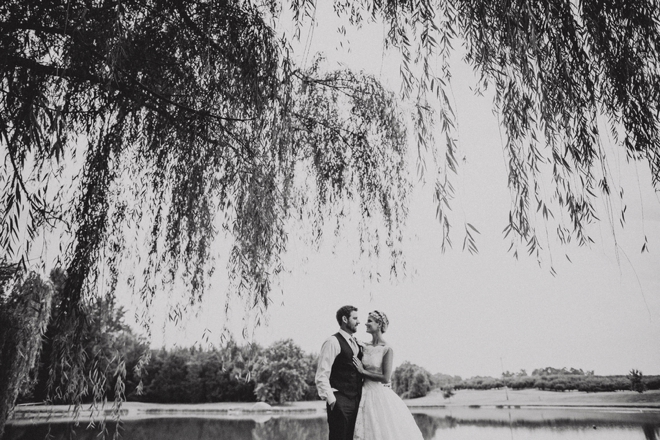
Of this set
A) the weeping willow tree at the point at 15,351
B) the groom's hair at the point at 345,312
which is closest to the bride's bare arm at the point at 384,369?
the groom's hair at the point at 345,312

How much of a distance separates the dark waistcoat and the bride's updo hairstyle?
1.65ft

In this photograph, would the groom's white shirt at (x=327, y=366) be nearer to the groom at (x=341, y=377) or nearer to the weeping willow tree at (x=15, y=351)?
the groom at (x=341, y=377)

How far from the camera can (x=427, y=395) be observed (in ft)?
118

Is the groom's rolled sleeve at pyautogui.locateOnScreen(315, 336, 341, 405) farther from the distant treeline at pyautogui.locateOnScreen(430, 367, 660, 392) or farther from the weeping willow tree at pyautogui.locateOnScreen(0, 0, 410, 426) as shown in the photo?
the distant treeline at pyautogui.locateOnScreen(430, 367, 660, 392)

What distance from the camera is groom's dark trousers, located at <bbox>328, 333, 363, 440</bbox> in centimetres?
260

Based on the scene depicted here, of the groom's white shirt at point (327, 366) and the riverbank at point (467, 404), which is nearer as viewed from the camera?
the groom's white shirt at point (327, 366)

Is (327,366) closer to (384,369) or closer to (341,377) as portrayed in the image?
Result: (341,377)

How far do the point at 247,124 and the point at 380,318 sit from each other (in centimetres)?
188

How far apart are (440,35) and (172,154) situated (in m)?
1.97

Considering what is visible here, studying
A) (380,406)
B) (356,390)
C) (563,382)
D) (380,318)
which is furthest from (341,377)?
(563,382)

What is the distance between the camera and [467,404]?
30828 mm

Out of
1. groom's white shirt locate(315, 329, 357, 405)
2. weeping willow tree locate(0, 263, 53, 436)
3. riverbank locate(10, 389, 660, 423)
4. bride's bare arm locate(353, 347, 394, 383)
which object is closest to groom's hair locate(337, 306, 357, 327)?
groom's white shirt locate(315, 329, 357, 405)

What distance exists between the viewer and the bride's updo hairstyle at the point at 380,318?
3193 millimetres

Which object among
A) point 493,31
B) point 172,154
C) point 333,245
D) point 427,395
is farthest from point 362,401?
point 427,395
